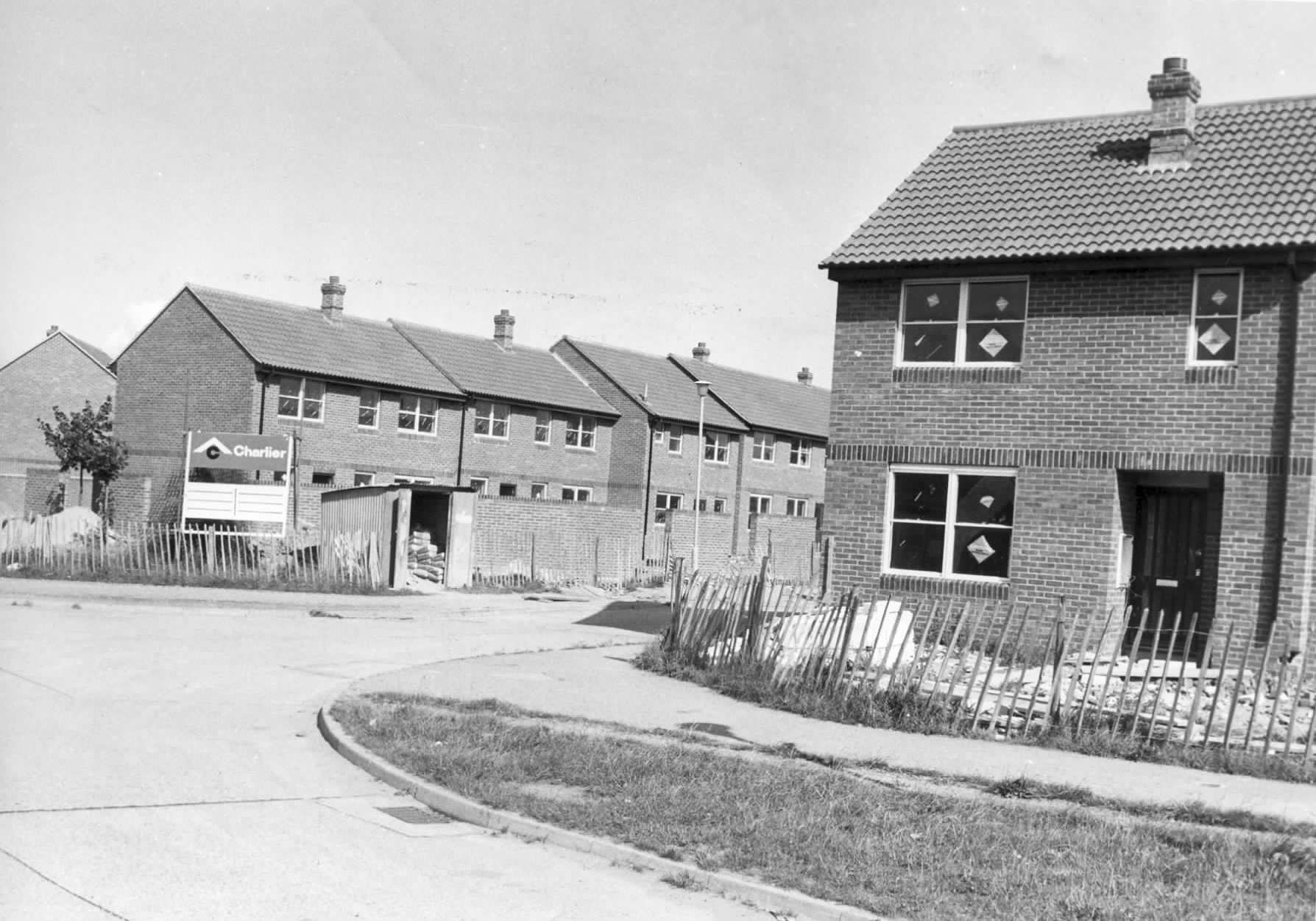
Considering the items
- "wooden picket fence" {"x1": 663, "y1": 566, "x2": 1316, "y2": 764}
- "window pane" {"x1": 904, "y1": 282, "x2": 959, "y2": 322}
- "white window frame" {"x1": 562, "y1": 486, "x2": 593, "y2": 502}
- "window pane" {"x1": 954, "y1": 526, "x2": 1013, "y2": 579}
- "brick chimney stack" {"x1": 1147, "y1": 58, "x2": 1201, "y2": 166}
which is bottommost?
"wooden picket fence" {"x1": 663, "y1": 566, "x2": 1316, "y2": 764}

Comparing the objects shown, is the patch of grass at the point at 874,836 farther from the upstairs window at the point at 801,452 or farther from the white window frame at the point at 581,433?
the upstairs window at the point at 801,452

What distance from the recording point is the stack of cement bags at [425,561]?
29359 millimetres

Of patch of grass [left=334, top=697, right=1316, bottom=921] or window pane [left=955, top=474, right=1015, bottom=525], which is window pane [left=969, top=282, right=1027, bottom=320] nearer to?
window pane [left=955, top=474, right=1015, bottom=525]

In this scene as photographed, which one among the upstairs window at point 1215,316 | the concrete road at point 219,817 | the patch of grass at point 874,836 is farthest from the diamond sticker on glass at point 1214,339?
the concrete road at point 219,817

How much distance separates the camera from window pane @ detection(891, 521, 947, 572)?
696 inches

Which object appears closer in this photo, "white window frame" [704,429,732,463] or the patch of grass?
the patch of grass

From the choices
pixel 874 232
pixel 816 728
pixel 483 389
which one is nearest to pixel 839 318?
pixel 874 232

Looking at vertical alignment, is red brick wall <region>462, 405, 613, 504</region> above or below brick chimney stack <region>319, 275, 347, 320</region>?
below

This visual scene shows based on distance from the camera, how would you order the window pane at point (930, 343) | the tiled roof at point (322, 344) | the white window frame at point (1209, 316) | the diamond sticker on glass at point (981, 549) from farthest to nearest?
the tiled roof at point (322, 344)
the window pane at point (930, 343)
the diamond sticker on glass at point (981, 549)
the white window frame at point (1209, 316)

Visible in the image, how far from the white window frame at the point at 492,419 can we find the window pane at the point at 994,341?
29.2m

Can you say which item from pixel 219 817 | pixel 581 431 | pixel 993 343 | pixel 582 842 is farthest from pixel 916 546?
pixel 581 431

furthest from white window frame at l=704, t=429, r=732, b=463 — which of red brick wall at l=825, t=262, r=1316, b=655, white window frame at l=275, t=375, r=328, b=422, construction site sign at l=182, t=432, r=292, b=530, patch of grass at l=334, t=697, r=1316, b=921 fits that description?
patch of grass at l=334, t=697, r=1316, b=921

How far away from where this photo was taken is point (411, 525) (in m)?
30.2

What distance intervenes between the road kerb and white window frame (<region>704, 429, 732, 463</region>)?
143 feet
